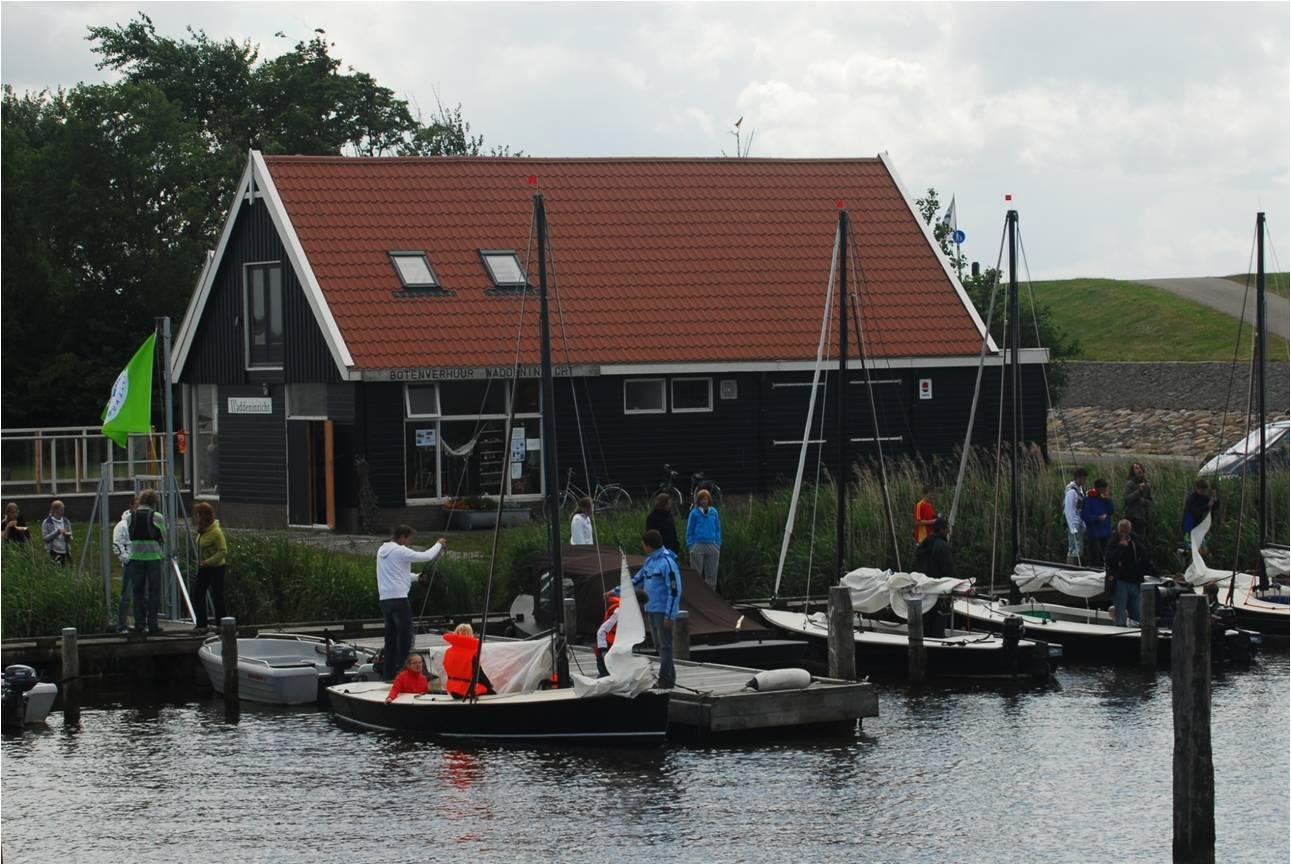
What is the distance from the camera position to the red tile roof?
37281 mm

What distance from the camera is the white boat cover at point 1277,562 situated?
30.5m

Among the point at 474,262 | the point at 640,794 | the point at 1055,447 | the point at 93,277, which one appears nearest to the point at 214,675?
the point at 640,794

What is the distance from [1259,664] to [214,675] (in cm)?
1369

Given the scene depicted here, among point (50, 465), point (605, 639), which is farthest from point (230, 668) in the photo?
point (50, 465)

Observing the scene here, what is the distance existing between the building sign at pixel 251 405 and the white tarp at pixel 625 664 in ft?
61.2

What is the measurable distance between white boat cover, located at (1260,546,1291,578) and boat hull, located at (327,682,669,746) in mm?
13053

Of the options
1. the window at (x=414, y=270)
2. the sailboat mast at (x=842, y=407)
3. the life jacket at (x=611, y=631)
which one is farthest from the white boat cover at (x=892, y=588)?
the window at (x=414, y=270)

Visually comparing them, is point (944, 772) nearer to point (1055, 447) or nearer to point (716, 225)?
point (716, 225)

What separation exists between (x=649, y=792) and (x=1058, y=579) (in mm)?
11460

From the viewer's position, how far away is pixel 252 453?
127 ft

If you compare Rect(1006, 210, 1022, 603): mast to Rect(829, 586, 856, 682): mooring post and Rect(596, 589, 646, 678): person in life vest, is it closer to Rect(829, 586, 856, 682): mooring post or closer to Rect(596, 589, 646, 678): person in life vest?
Rect(829, 586, 856, 682): mooring post

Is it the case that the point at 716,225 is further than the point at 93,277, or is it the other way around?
the point at 93,277

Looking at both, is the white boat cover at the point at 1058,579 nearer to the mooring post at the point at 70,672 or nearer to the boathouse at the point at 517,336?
the boathouse at the point at 517,336

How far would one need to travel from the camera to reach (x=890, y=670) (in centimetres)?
2634
